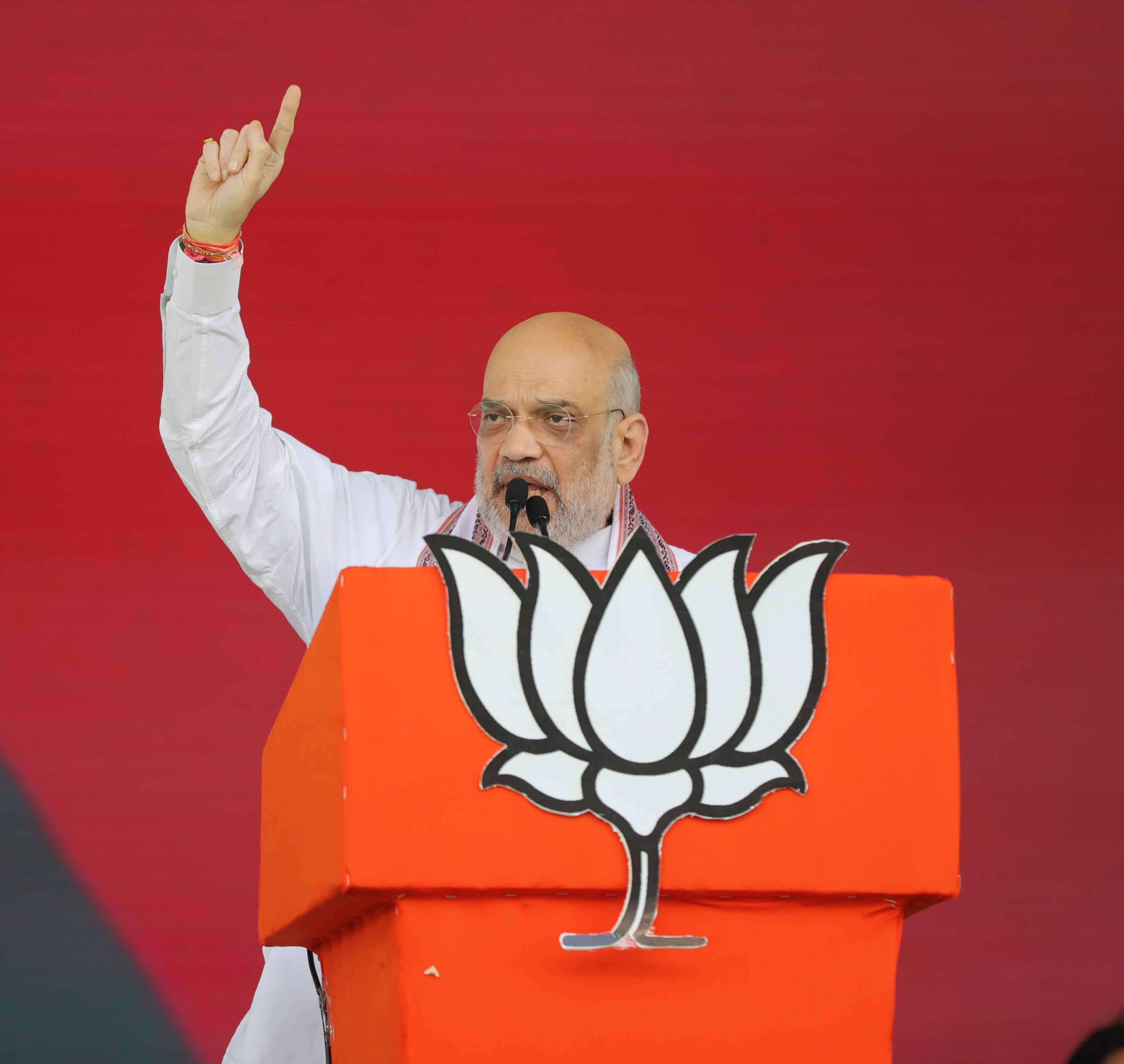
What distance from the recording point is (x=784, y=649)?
1.13m

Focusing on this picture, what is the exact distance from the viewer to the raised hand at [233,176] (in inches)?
60.1

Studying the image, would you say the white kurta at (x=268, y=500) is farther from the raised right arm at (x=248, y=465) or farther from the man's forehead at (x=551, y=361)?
the man's forehead at (x=551, y=361)

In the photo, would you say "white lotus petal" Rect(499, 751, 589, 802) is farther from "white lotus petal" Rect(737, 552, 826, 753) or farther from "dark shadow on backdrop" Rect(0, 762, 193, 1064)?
"dark shadow on backdrop" Rect(0, 762, 193, 1064)

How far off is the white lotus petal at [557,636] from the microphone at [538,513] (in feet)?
1.16

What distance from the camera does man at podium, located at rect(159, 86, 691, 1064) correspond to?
1617 millimetres

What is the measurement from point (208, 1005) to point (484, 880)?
1814mm

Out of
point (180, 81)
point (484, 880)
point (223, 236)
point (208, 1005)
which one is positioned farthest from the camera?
point (180, 81)

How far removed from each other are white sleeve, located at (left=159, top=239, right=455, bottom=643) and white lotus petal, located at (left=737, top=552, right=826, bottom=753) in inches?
24.8

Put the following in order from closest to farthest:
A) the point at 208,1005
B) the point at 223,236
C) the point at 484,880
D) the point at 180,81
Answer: the point at 484,880, the point at 223,236, the point at 208,1005, the point at 180,81

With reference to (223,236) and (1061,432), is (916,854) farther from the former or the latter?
(1061,432)

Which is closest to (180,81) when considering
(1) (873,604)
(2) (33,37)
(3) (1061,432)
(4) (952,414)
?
(2) (33,37)

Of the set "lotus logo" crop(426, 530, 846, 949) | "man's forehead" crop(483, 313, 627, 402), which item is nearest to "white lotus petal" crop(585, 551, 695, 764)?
"lotus logo" crop(426, 530, 846, 949)

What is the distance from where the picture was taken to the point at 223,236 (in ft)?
5.21

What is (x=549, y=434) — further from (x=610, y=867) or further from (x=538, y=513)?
(x=610, y=867)
